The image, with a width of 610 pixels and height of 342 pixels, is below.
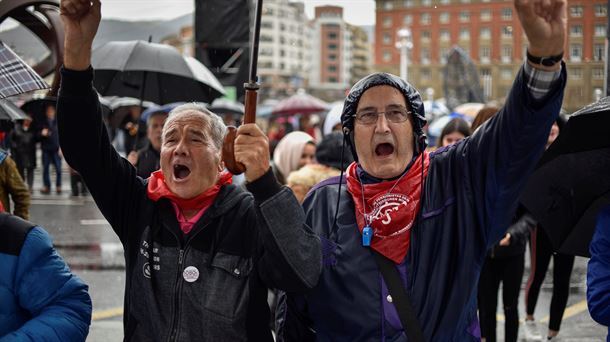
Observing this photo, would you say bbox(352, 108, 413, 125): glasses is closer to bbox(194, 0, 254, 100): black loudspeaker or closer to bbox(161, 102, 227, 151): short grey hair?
bbox(161, 102, 227, 151): short grey hair

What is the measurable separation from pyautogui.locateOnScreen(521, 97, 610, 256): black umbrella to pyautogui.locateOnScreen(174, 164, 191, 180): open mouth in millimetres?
1396

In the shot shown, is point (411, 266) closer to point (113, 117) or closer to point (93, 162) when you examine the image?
point (93, 162)

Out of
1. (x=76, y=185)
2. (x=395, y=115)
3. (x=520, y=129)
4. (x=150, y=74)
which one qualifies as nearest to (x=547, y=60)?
(x=520, y=129)

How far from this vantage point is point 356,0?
8.68ft

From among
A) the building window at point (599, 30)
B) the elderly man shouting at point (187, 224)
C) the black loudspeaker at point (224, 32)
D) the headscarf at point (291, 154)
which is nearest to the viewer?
the elderly man shouting at point (187, 224)

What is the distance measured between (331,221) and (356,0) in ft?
2.60

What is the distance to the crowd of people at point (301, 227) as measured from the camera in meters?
2.44

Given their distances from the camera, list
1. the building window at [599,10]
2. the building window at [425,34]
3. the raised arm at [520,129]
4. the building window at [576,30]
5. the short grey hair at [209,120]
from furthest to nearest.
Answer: the building window at [425,34], the building window at [599,10], the short grey hair at [209,120], the building window at [576,30], the raised arm at [520,129]

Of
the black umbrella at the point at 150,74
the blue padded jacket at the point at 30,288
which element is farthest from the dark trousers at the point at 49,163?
the blue padded jacket at the point at 30,288

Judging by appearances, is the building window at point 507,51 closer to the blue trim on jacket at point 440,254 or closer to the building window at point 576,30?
the building window at point 576,30

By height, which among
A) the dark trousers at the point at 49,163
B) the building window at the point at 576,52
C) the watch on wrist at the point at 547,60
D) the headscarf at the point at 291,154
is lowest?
the dark trousers at the point at 49,163

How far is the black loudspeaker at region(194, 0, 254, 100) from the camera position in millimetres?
9883

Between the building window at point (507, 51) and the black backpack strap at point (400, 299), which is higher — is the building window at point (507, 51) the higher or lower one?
the higher one

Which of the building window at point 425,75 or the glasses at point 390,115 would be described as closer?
the glasses at point 390,115
